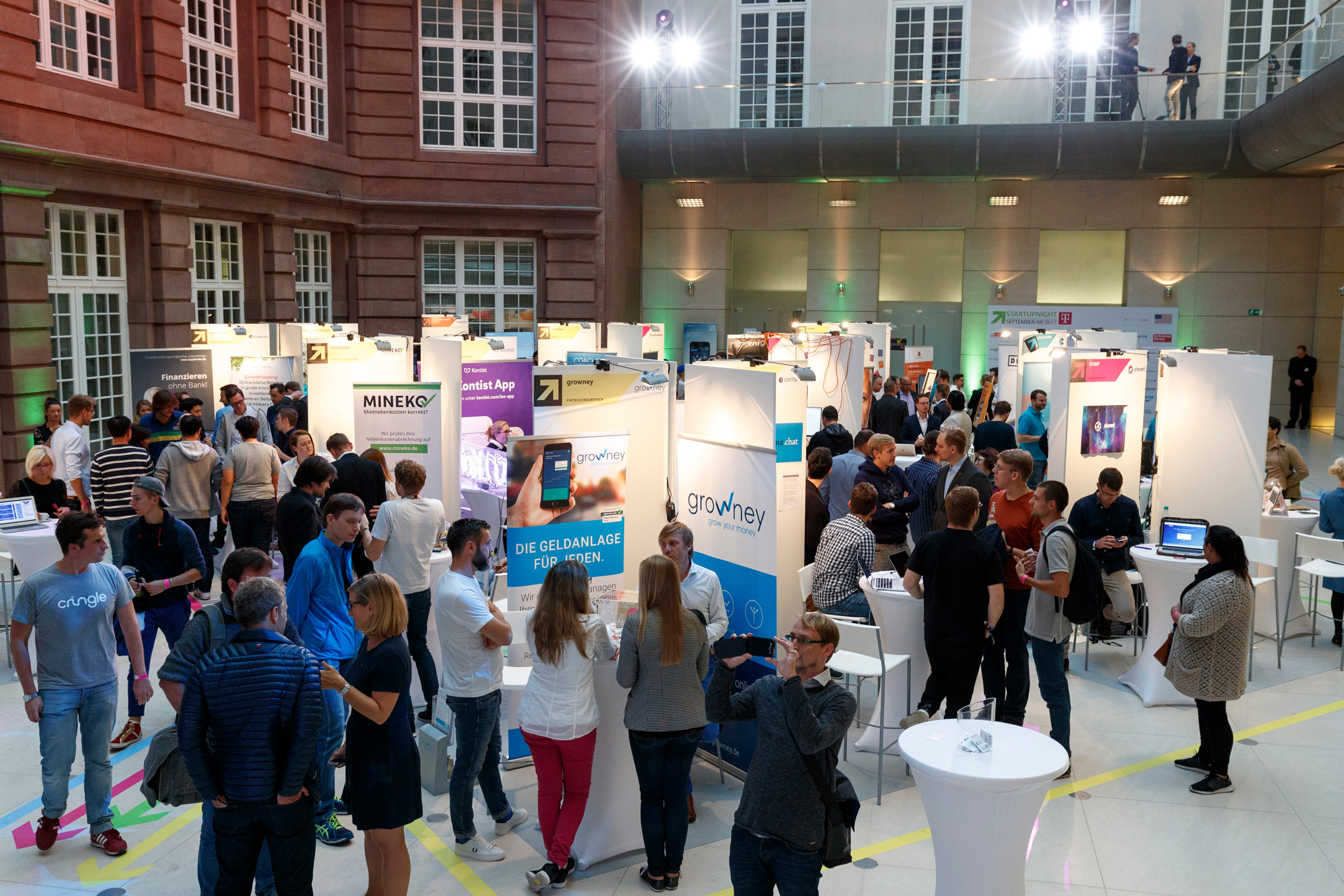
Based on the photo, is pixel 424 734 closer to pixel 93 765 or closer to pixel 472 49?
pixel 93 765

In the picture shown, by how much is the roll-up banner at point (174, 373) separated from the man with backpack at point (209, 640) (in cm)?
800

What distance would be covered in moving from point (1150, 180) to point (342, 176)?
656 inches

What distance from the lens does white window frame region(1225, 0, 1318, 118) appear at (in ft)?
59.5

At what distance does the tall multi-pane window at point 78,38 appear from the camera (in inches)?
500

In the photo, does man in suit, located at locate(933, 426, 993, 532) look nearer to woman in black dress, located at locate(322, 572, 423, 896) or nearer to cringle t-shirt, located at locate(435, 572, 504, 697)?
cringle t-shirt, located at locate(435, 572, 504, 697)

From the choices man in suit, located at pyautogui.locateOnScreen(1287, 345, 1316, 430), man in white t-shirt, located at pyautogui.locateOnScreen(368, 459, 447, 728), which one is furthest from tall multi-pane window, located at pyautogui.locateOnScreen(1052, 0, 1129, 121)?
man in white t-shirt, located at pyautogui.locateOnScreen(368, 459, 447, 728)

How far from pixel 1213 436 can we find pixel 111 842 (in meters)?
8.51

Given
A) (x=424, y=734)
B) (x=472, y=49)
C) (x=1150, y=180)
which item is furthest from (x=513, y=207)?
(x=424, y=734)

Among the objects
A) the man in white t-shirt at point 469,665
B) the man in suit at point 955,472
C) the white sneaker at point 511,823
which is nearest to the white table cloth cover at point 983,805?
the man in white t-shirt at point 469,665

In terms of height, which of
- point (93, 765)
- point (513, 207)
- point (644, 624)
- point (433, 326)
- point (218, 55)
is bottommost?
point (93, 765)

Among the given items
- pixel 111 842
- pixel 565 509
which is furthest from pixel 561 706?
pixel 111 842

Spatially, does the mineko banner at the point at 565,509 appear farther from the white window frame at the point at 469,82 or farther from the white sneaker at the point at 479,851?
the white window frame at the point at 469,82

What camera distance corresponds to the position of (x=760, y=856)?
3658 millimetres

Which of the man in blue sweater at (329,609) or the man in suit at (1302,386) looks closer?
the man in blue sweater at (329,609)
